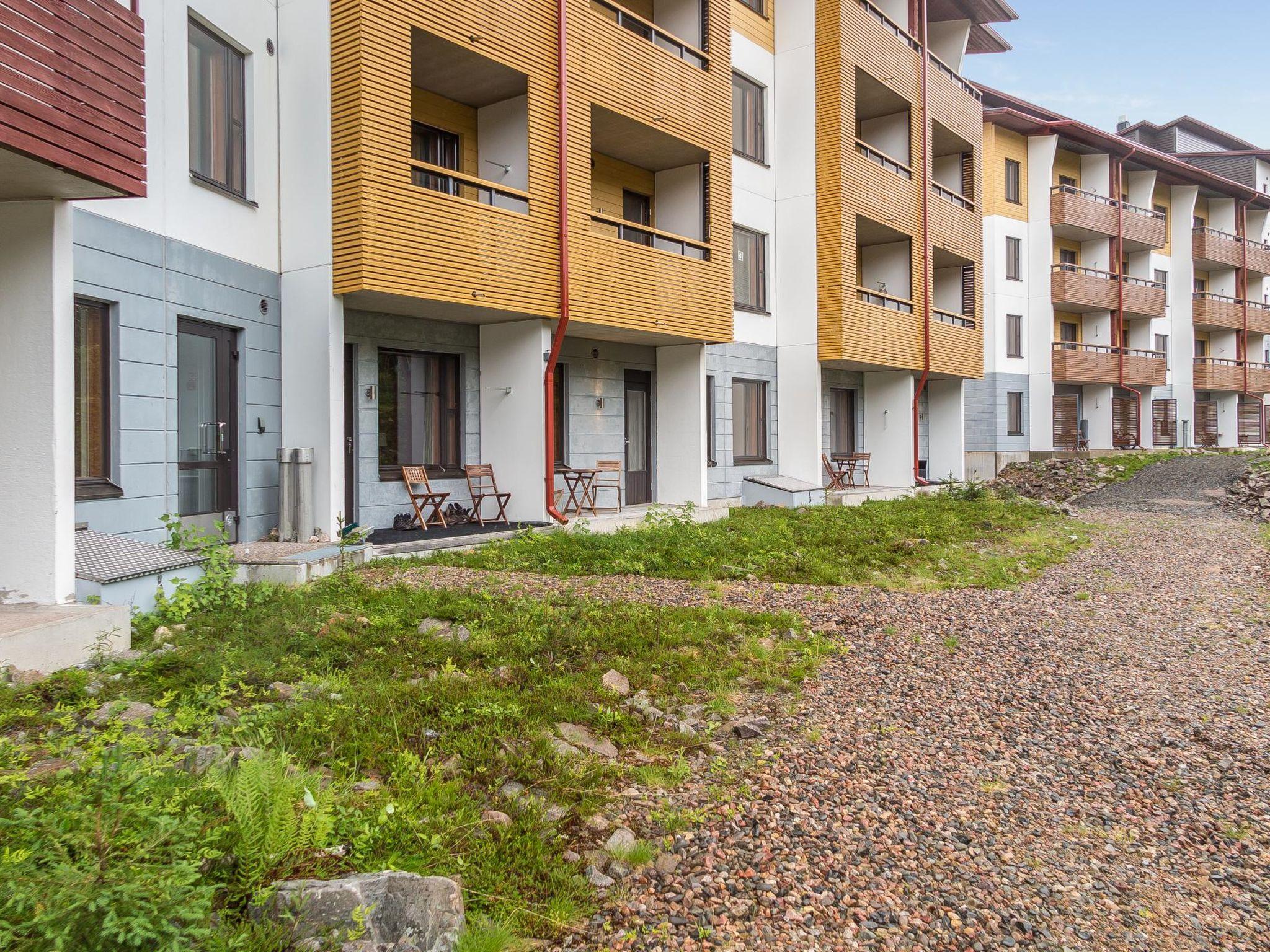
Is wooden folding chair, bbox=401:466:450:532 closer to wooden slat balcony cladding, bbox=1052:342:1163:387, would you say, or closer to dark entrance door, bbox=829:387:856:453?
dark entrance door, bbox=829:387:856:453

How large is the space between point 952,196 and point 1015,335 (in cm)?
753

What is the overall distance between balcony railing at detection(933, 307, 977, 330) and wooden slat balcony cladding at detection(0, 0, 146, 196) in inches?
788

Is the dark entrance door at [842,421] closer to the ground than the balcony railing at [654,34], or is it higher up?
closer to the ground

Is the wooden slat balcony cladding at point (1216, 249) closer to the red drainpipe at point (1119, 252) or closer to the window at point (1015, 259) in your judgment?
the red drainpipe at point (1119, 252)

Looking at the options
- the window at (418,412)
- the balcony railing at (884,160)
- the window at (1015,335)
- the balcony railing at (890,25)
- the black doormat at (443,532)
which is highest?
the balcony railing at (890,25)

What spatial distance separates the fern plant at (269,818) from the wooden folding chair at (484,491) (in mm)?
9582

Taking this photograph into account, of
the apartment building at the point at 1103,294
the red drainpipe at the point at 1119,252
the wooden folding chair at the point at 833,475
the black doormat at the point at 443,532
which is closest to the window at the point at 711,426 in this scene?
the wooden folding chair at the point at 833,475

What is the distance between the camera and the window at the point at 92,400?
809 centimetres

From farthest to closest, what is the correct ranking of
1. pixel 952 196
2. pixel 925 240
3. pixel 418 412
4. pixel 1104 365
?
pixel 1104 365
pixel 952 196
pixel 925 240
pixel 418 412

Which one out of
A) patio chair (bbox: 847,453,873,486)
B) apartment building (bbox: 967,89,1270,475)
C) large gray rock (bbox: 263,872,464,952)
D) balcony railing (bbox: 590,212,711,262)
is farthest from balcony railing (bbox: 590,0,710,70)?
apartment building (bbox: 967,89,1270,475)

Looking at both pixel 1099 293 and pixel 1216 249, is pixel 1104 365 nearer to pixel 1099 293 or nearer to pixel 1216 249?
pixel 1099 293

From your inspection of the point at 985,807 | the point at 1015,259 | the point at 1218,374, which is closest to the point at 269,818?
the point at 985,807

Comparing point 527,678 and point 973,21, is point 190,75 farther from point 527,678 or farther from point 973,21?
point 973,21

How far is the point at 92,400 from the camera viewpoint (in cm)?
824
